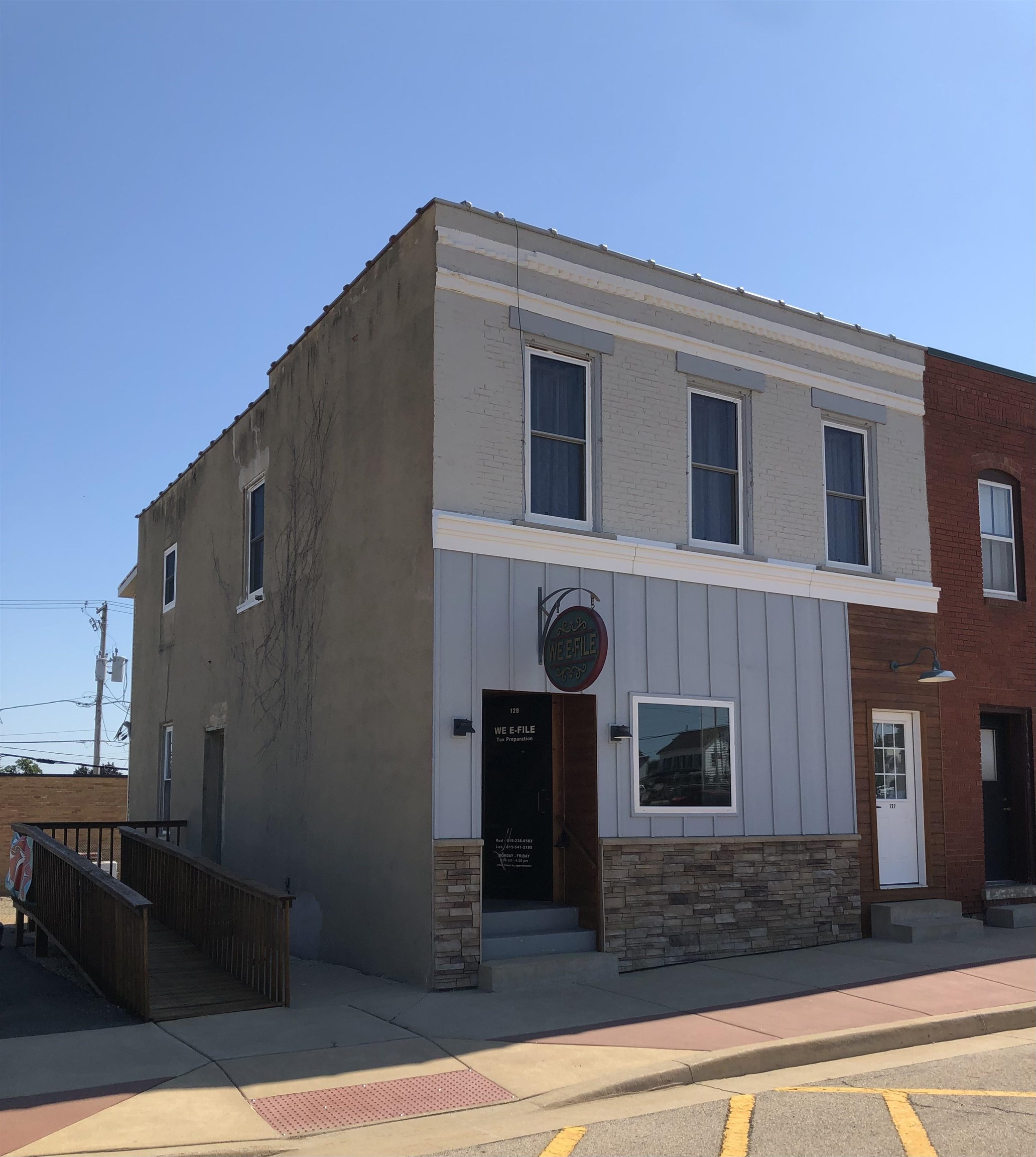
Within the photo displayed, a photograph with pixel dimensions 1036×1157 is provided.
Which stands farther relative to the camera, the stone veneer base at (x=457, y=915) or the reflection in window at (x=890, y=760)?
the reflection in window at (x=890, y=760)

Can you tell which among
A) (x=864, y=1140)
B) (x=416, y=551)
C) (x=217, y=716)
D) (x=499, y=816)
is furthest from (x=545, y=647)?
(x=217, y=716)

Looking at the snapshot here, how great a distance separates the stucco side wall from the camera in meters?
11.4

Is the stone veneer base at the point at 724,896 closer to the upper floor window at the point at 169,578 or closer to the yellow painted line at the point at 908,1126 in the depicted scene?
the yellow painted line at the point at 908,1126

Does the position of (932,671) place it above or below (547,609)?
below

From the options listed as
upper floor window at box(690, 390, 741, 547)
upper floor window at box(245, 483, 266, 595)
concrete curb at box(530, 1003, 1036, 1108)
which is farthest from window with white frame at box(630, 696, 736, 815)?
upper floor window at box(245, 483, 266, 595)

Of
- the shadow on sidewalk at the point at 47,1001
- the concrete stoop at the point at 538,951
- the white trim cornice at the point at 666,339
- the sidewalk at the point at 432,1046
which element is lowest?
the shadow on sidewalk at the point at 47,1001

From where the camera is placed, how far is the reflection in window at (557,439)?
40.0ft

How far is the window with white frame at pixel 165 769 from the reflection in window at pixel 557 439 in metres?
10.2

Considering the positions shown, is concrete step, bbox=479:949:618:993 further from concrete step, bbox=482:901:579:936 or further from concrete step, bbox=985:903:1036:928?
concrete step, bbox=985:903:1036:928

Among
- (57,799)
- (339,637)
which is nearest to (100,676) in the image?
(57,799)

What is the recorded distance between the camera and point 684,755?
12484 millimetres

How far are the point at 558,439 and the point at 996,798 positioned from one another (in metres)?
8.21

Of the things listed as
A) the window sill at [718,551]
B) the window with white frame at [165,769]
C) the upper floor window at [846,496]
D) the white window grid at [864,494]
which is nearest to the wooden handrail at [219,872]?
the window with white frame at [165,769]

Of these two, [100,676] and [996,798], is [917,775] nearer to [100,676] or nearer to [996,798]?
[996,798]
